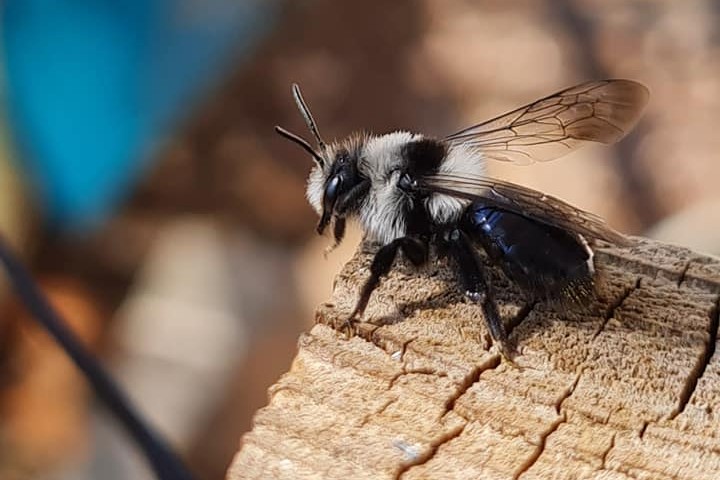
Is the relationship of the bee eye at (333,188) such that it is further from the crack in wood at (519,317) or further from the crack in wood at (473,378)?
the crack in wood at (473,378)

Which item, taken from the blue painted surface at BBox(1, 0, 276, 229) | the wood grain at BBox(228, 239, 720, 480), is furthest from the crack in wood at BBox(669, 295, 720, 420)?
the blue painted surface at BBox(1, 0, 276, 229)

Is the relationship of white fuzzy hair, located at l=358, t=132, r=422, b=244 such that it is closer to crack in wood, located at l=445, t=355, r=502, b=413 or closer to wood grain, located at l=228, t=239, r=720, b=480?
wood grain, located at l=228, t=239, r=720, b=480

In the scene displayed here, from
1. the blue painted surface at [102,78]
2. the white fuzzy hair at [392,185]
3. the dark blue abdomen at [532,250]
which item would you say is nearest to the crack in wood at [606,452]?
the dark blue abdomen at [532,250]

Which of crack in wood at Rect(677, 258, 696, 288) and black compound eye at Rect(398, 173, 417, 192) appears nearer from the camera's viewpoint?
crack in wood at Rect(677, 258, 696, 288)

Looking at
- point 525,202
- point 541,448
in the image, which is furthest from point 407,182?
point 541,448

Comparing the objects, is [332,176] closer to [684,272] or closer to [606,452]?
[684,272]

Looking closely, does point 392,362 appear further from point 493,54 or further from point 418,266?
point 493,54

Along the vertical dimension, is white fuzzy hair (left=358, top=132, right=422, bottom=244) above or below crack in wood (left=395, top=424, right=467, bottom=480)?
above

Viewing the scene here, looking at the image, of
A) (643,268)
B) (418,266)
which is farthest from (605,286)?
(418,266)
